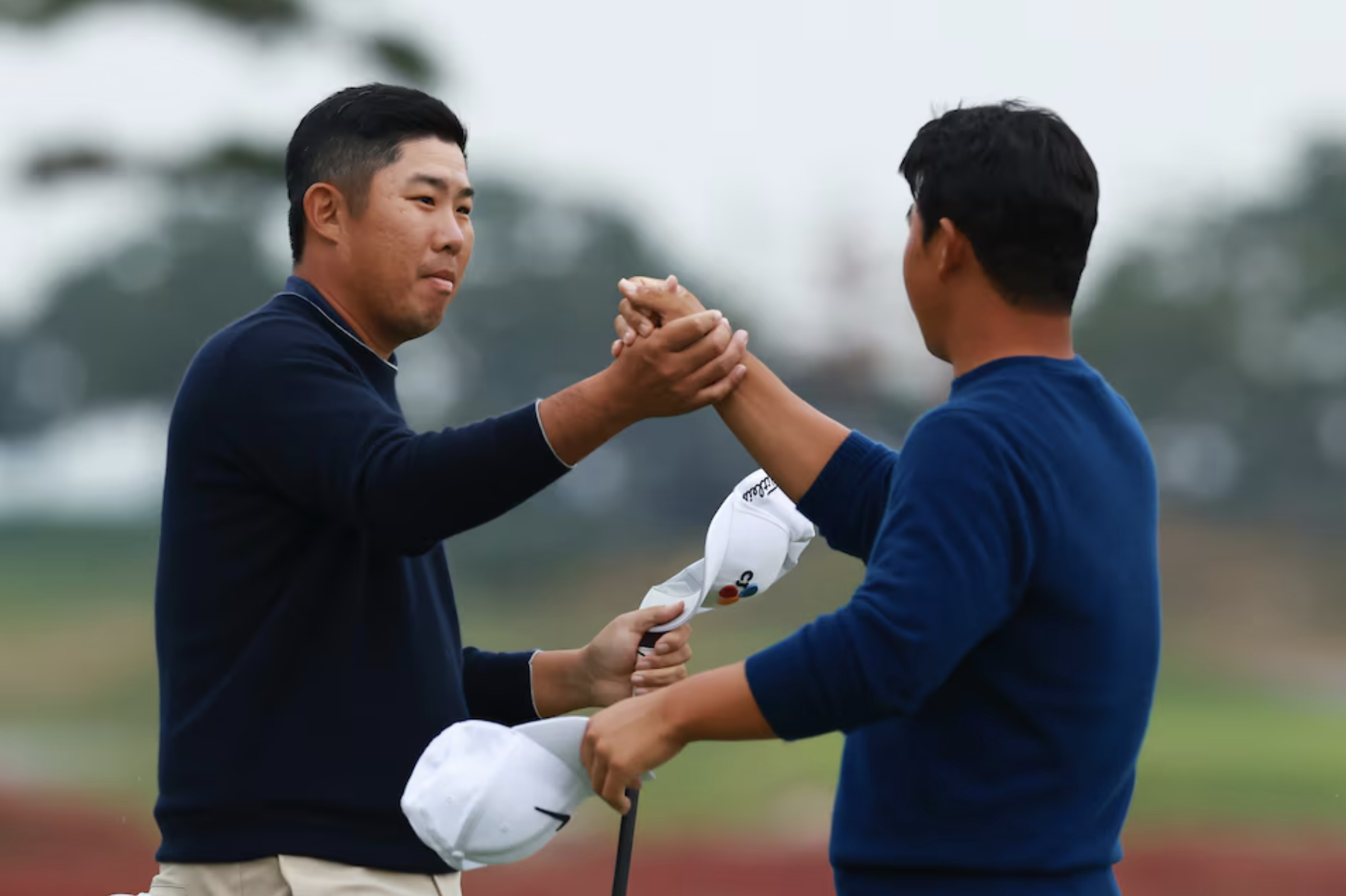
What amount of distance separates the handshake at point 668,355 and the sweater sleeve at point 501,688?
2.07ft

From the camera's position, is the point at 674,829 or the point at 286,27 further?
the point at 674,829

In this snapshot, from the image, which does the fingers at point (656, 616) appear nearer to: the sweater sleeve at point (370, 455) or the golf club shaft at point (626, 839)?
the golf club shaft at point (626, 839)

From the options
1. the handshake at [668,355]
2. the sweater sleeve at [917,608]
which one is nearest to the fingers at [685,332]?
the handshake at [668,355]

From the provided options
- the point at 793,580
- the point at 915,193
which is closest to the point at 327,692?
the point at 915,193

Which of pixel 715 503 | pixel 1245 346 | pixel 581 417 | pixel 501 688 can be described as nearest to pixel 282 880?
pixel 501 688

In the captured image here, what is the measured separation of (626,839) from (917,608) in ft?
3.43

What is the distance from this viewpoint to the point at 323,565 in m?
2.57

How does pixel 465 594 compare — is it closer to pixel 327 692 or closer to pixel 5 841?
pixel 5 841

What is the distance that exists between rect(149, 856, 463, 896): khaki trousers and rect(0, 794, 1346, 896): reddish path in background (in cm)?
895

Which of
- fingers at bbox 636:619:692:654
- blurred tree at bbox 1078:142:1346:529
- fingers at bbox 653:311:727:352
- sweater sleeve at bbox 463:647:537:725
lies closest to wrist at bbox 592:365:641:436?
fingers at bbox 653:311:727:352

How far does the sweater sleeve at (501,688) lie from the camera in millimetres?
3127

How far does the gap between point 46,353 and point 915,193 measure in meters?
16.9

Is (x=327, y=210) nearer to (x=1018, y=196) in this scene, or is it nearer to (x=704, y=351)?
(x=704, y=351)

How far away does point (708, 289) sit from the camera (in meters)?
16.3
